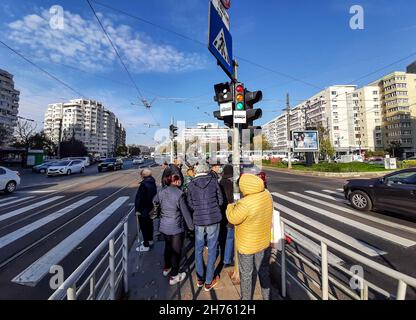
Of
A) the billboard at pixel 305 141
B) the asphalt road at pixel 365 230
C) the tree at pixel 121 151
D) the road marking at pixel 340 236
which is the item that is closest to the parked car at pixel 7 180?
the asphalt road at pixel 365 230

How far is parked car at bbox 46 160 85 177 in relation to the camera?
21.6 m

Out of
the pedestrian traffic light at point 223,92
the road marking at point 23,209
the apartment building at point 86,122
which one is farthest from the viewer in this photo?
the apartment building at point 86,122

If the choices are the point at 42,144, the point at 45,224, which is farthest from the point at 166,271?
the point at 42,144

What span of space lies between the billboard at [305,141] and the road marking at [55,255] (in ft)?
81.8

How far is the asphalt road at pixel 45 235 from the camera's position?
11.6 feet

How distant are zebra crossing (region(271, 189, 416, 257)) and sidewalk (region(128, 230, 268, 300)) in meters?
1.27

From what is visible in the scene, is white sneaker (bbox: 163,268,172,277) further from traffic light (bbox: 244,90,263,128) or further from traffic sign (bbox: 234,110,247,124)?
traffic light (bbox: 244,90,263,128)

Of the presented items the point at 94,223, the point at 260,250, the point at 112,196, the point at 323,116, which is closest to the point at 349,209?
the point at 260,250

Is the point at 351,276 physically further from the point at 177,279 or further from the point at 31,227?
the point at 31,227

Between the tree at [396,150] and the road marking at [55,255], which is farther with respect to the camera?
the tree at [396,150]

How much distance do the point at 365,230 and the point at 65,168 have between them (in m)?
24.8

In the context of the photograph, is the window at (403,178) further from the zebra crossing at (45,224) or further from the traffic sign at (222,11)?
the zebra crossing at (45,224)
